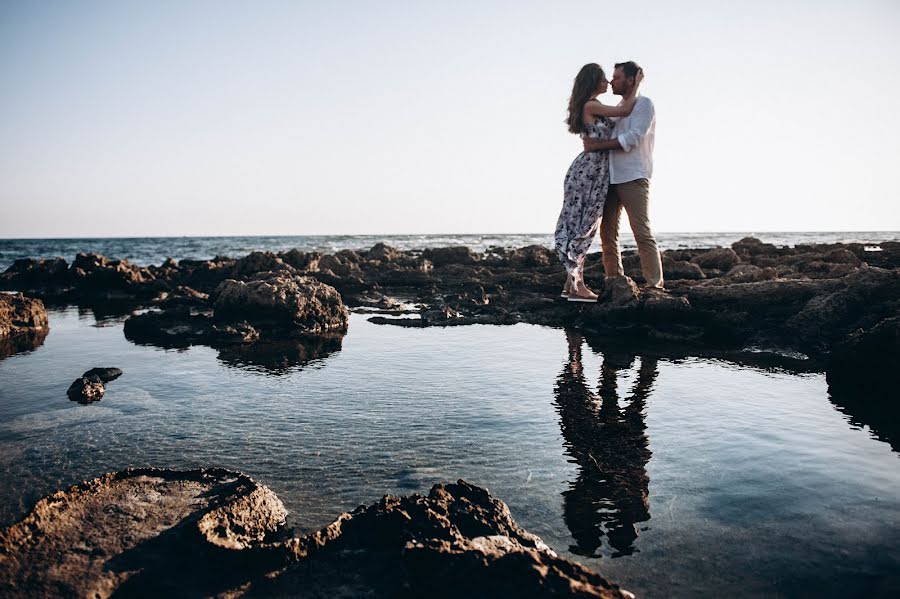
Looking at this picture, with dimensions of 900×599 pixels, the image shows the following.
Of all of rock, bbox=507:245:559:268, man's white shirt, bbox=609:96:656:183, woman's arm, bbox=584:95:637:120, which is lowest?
rock, bbox=507:245:559:268

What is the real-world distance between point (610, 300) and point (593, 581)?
520cm

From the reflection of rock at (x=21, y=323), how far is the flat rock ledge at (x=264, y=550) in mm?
5174

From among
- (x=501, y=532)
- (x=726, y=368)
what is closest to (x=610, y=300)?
(x=726, y=368)

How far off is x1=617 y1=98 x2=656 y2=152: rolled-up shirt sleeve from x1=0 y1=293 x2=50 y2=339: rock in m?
7.61

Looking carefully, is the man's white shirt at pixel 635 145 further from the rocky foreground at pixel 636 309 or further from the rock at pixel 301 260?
the rock at pixel 301 260

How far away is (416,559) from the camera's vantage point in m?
1.66

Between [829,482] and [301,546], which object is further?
[829,482]

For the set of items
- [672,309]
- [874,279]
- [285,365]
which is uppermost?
[874,279]

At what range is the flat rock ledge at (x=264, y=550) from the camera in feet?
5.12

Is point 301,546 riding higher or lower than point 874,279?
lower

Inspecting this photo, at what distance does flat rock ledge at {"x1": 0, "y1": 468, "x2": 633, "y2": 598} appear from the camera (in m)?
1.56

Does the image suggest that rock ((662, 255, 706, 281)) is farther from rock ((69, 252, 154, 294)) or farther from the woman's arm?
rock ((69, 252, 154, 294))

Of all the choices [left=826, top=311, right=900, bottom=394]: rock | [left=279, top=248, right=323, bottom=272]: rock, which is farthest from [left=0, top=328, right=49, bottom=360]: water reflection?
[left=279, top=248, right=323, bottom=272]: rock

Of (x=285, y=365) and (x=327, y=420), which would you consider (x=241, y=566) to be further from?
(x=285, y=365)
